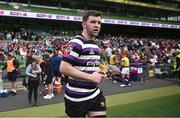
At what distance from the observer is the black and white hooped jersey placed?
12.6ft

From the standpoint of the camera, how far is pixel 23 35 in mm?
27422

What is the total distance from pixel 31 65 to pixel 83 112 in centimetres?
832

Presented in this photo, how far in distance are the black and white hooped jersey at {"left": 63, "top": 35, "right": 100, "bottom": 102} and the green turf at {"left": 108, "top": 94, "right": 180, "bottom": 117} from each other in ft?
18.5

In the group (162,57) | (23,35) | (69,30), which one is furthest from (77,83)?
(69,30)

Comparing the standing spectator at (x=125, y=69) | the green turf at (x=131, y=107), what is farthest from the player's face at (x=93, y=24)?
the standing spectator at (x=125, y=69)

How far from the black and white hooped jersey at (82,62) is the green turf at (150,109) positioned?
18.5ft

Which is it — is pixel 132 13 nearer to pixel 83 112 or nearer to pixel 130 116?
pixel 130 116

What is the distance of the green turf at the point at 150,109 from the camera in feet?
31.2

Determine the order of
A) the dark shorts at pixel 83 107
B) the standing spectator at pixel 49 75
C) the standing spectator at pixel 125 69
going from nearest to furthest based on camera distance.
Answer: the dark shorts at pixel 83 107, the standing spectator at pixel 49 75, the standing spectator at pixel 125 69

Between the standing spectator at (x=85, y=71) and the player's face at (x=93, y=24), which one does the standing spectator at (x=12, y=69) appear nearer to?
the standing spectator at (x=85, y=71)

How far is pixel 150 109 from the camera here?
1044 centimetres

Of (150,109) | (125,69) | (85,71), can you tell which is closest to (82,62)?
(85,71)

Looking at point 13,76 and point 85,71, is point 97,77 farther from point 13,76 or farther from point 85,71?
point 13,76

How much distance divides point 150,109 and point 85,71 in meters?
6.95
